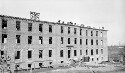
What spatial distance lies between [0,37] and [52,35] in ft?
40.1

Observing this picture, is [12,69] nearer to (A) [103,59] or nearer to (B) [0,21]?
(B) [0,21]

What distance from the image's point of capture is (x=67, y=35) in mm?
43781

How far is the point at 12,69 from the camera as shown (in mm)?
33469

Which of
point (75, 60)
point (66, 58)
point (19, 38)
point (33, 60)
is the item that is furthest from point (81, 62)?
point (19, 38)

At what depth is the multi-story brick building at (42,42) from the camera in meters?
33.6

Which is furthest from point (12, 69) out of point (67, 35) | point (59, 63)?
point (67, 35)

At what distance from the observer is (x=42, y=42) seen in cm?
3869

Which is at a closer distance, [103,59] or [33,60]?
[33,60]

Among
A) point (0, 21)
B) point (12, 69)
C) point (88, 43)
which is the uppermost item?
point (0, 21)

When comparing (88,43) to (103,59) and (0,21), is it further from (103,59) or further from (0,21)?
(0,21)

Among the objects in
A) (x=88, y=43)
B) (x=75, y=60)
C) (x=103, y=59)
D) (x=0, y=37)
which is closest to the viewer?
(x=0, y=37)

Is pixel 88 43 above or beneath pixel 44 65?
above

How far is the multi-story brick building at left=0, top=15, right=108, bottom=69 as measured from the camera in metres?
33.6

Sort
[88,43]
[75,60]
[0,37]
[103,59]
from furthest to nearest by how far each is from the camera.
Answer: [103,59], [88,43], [75,60], [0,37]
